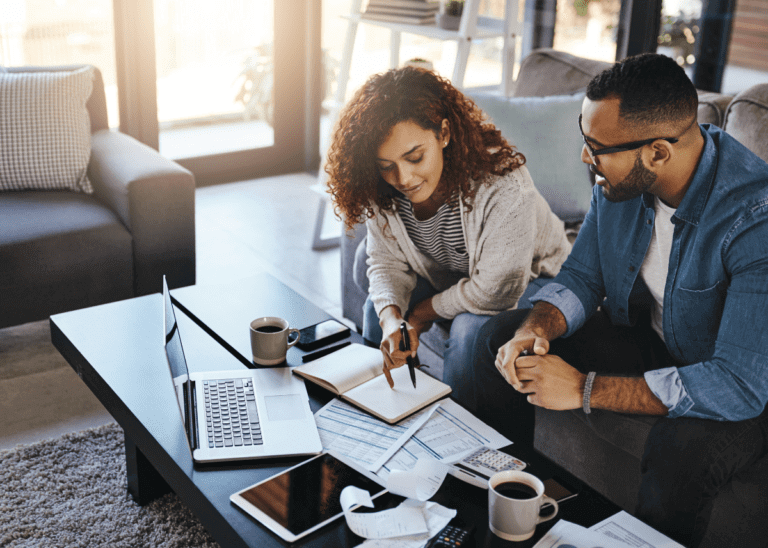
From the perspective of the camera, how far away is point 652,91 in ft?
4.23

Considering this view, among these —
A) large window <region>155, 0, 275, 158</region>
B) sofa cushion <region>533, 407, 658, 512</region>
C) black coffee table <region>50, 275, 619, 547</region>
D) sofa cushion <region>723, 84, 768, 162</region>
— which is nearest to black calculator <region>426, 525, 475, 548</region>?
black coffee table <region>50, 275, 619, 547</region>

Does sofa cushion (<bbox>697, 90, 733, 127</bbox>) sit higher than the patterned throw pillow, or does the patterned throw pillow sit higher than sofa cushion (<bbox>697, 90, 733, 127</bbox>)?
sofa cushion (<bbox>697, 90, 733, 127</bbox>)

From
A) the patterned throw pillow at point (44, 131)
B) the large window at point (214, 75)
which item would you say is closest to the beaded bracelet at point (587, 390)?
the patterned throw pillow at point (44, 131)

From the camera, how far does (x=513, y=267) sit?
1644mm

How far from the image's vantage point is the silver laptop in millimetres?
1246

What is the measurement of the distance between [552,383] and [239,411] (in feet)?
1.86

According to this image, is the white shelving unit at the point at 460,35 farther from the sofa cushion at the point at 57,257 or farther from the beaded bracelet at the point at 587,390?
the beaded bracelet at the point at 587,390

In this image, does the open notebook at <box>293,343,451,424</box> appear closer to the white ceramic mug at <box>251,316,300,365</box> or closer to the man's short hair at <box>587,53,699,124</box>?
the white ceramic mug at <box>251,316,300,365</box>

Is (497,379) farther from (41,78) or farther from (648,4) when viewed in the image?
(648,4)

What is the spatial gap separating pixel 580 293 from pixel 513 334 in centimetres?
17

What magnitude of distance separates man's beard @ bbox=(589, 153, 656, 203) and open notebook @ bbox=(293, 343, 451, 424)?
484 millimetres

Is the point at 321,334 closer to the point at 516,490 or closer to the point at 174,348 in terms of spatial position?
the point at 174,348

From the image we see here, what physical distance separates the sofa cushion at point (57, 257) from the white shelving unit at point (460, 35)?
41.5 inches

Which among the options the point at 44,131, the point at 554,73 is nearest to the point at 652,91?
the point at 554,73
